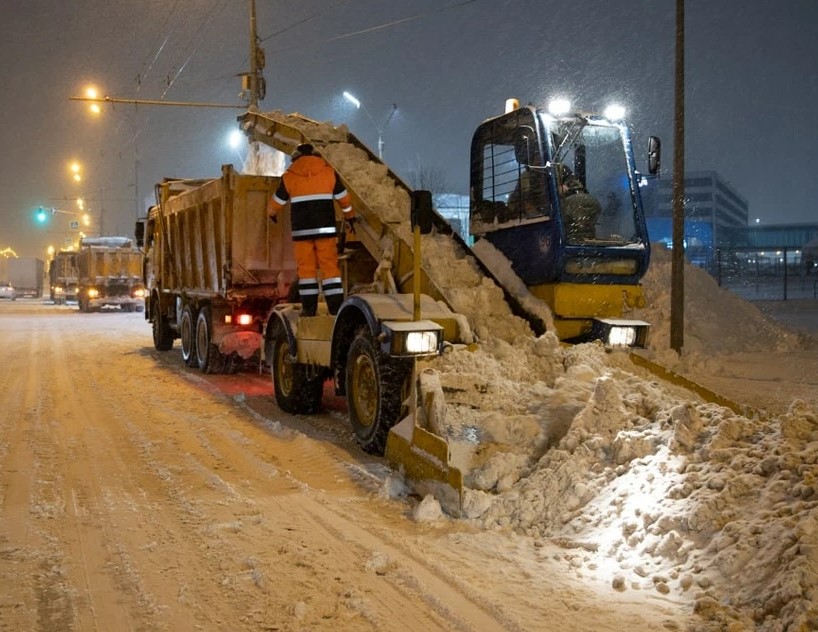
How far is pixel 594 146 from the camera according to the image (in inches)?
307

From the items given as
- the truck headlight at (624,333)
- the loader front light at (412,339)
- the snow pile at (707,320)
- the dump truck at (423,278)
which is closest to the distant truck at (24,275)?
the snow pile at (707,320)

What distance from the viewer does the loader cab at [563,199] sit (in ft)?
24.0

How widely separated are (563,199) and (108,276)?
30299mm

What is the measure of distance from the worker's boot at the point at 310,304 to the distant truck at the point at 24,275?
5463cm

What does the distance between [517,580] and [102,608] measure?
2067mm

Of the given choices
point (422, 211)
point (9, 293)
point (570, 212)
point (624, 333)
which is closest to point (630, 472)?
point (624, 333)

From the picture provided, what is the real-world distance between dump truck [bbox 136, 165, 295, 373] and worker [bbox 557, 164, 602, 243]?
5.30 m

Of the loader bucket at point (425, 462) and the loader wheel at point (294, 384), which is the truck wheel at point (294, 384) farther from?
the loader bucket at point (425, 462)

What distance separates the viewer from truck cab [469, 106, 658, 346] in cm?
731

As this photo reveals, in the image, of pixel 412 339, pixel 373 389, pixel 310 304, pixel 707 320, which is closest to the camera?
pixel 412 339

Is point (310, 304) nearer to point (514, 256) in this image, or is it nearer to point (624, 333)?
point (514, 256)

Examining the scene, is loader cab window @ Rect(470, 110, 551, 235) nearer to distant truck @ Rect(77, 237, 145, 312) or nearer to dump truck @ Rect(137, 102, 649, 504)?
dump truck @ Rect(137, 102, 649, 504)

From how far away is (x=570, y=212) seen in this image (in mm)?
7348

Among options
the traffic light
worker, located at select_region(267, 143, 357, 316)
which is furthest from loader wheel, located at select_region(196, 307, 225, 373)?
the traffic light
